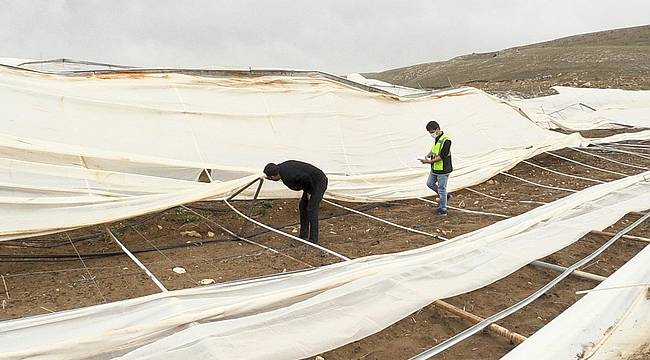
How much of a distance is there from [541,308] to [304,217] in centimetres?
224

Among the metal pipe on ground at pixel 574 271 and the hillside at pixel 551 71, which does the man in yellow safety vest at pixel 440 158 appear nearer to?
the metal pipe on ground at pixel 574 271

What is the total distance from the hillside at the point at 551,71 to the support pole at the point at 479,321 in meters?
19.2

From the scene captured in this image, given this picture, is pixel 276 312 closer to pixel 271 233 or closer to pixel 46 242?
pixel 271 233

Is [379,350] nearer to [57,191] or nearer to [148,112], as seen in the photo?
[57,191]

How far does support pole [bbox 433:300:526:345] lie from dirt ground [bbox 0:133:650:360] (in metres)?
0.05

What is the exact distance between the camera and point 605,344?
309cm

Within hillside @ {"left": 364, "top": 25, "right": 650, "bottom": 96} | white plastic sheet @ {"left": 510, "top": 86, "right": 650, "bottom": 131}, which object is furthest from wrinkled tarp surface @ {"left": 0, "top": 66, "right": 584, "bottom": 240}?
hillside @ {"left": 364, "top": 25, "right": 650, "bottom": 96}

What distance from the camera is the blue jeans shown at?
19.7 ft

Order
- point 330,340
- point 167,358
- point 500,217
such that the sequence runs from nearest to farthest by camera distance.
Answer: point 167,358, point 330,340, point 500,217

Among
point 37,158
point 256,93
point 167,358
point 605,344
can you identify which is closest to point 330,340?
point 167,358

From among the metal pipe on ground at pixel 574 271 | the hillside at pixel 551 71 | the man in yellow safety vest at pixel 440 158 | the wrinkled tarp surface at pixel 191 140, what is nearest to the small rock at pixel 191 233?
the wrinkled tarp surface at pixel 191 140

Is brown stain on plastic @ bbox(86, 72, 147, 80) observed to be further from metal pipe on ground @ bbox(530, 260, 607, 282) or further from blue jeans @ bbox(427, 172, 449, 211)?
metal pipe on ground @ bbox(530, 260, 607, 282)

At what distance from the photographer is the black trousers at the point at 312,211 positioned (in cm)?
477

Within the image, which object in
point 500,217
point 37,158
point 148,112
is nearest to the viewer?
point 37,158
